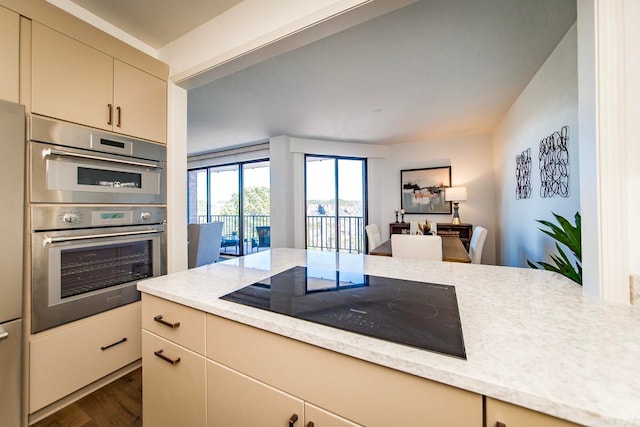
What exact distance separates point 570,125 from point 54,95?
3309mm

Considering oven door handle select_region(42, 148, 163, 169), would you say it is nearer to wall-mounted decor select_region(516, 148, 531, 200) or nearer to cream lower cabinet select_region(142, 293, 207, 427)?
cream lower cabinet select_region(142, 293, 207, 427)

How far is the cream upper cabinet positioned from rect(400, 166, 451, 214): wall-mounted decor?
4.28 meters

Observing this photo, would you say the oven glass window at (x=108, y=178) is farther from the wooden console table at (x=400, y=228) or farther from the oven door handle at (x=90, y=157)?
the wooden console table at (x=400, y=228)

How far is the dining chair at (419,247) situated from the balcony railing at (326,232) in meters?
2.98

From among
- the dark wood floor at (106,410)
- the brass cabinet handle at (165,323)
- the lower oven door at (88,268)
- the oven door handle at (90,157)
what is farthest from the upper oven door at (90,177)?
the dark wood floor at (106,410)

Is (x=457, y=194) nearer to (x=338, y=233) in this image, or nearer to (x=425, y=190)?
(x=425, y=190)

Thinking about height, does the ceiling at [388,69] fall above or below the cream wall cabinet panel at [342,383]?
above

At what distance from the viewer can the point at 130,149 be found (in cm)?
158

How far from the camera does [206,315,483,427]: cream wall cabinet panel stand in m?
0.51

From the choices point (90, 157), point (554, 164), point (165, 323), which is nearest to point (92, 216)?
point (90, 157)

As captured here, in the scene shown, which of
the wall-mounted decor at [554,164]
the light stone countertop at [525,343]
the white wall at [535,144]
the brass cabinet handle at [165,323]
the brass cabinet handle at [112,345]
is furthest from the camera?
the wall-mounted decor at [554,164]

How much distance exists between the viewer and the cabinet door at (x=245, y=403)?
69cm

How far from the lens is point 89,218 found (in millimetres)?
1411

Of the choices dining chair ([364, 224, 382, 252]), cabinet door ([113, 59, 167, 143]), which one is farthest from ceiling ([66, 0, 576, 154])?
dining chair ([364, 224, 382, 252])
